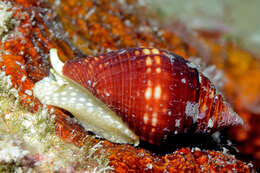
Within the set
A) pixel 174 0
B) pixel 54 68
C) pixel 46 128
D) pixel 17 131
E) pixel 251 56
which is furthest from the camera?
pixel 174 0

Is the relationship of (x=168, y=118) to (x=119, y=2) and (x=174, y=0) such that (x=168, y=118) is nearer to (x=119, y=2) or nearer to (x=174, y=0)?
(x=119, y=2)

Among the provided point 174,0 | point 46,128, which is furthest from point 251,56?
point 46,128

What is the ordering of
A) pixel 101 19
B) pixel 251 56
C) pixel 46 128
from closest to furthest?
pixel 46 128 < pixel 101 19 < pixel 251 56

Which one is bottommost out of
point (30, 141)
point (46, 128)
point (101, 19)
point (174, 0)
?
point (30, 141)

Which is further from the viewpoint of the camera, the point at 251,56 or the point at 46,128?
the point at 251,56

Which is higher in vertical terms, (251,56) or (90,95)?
(251,56)
